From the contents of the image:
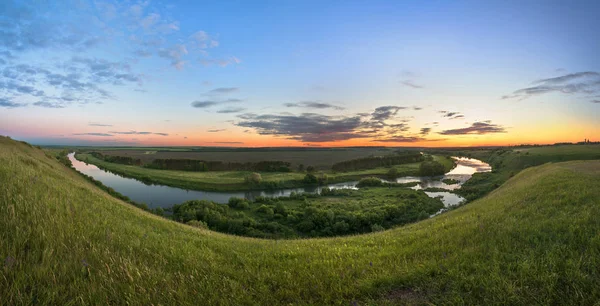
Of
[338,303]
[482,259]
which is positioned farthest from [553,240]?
[338,303]

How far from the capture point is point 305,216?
40.6 metres

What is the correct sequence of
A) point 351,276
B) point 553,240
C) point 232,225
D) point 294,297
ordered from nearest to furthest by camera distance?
point 294,297
point 351,276
point 553,240
point 232,225

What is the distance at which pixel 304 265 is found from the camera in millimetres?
5949

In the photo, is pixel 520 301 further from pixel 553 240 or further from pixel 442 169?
pixel 442 169

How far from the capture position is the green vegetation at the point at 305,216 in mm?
35250

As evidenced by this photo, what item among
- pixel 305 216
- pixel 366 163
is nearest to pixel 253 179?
pixel 305 216

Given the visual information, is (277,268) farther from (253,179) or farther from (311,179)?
(311,179)

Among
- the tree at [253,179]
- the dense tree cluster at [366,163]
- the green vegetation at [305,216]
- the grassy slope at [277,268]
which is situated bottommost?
the green vegetation at [305,216]

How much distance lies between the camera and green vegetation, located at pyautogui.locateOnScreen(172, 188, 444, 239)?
35250 mm

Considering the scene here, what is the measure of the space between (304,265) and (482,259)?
3.91 m

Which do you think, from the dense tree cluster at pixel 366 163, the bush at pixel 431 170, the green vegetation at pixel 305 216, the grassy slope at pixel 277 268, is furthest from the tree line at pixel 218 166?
the grassy slope at pixel 277 268

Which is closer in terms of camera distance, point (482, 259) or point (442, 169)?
point (482, 259)

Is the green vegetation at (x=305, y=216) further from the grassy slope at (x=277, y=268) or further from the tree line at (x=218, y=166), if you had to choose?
the tree line at (x=218, y=166)

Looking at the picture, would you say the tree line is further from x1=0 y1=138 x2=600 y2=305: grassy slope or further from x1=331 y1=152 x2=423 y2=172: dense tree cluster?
x1=0 y1=138 x2=600 y2=305: grassy slope
